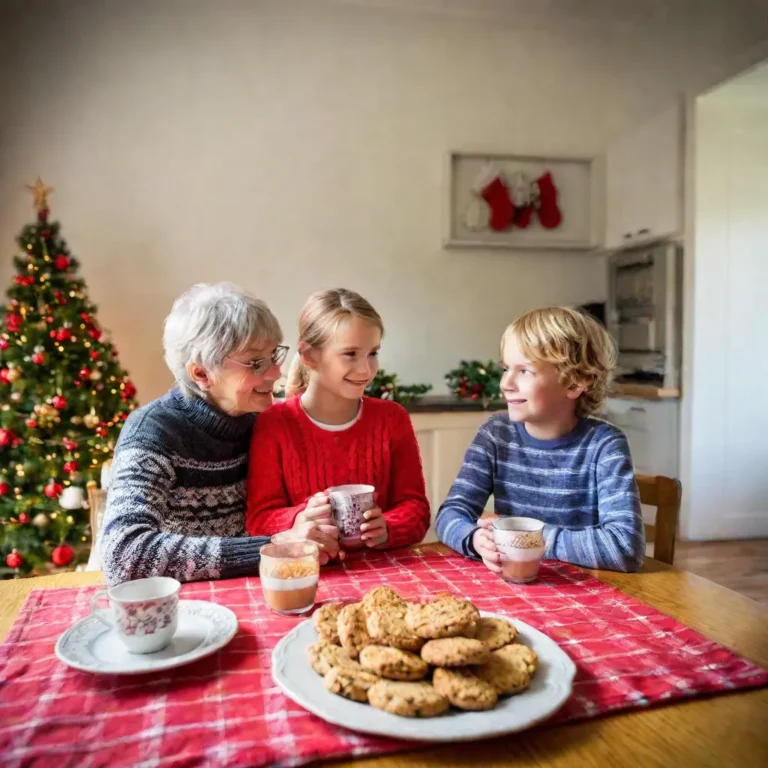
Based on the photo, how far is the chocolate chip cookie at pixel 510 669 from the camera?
2.16 ft

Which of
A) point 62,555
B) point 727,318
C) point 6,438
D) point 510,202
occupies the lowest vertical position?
point 62,555

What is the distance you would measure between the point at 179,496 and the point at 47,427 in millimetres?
2032

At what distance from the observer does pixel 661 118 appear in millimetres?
3629

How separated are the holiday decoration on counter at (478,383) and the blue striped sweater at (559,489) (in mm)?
2065

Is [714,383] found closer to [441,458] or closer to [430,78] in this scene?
[441,458]

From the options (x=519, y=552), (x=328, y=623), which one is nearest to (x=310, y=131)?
(x=519, y=552)

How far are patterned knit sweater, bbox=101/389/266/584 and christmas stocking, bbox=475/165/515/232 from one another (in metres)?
3.04

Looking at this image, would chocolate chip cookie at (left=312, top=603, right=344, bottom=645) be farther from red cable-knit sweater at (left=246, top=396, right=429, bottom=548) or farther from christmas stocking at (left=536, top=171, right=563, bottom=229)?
christmas stocking at (left=536, top=171, right=563, bottom=229)

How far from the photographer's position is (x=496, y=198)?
4039 millimetres

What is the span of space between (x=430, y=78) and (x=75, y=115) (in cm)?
204

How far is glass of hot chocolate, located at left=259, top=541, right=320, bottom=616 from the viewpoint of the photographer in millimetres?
891

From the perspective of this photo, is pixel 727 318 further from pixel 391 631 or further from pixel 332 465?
pixel 391 631

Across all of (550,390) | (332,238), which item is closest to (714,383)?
(332,238)

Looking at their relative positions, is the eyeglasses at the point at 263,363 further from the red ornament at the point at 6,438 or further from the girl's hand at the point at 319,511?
the red ornament at the point at 6,438
